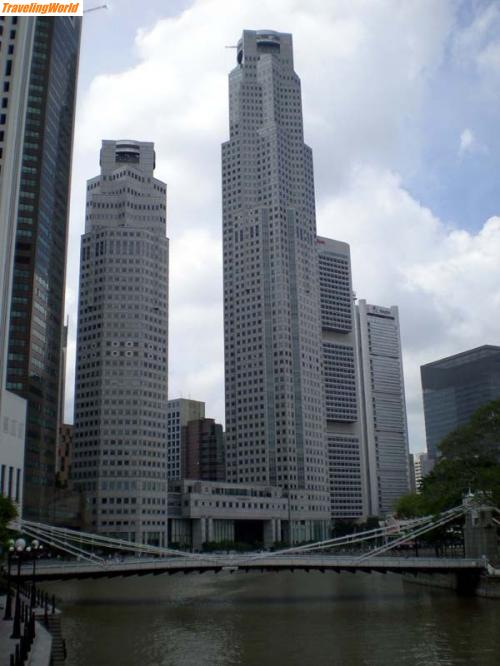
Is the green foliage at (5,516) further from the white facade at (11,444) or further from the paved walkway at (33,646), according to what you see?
the white facade at (11,444)

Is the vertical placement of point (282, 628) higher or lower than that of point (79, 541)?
lower

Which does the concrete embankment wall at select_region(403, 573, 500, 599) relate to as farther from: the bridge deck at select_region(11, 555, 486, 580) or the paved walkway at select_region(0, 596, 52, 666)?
the paved walkway at select_region(0, 596, 52, 666)

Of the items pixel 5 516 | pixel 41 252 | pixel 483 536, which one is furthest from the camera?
pixel 41 252

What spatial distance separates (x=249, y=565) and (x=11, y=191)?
5576cm

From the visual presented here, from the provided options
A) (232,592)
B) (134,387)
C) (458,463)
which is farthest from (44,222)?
(458,463)

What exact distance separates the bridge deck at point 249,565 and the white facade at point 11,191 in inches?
450

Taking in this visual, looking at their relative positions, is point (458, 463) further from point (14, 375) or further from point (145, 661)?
point (14, 375)

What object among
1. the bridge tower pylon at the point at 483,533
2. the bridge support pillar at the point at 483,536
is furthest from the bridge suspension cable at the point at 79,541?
the bridge support pillar at the point at 483,536

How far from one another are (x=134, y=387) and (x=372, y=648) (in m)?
156

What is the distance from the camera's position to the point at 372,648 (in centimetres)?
4681

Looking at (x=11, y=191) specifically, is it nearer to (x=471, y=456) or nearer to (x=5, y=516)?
(x=5, y=516)

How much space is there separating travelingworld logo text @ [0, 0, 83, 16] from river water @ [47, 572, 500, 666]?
39744mm

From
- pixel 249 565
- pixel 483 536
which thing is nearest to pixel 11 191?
pixel 249 565

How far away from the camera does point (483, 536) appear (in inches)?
3137
